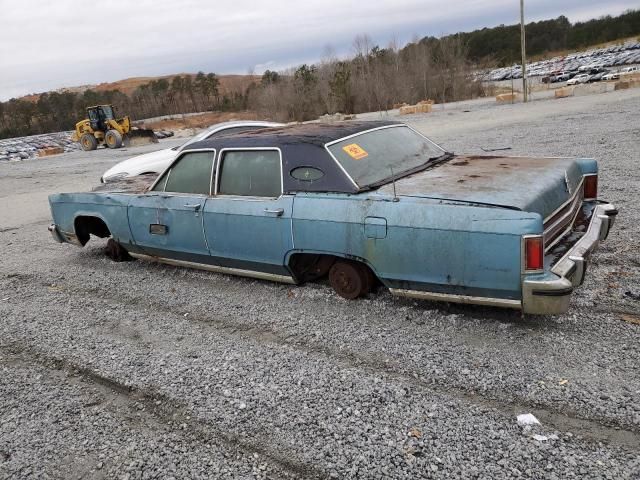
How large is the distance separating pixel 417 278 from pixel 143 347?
6.89ft

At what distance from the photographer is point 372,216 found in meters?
3.80

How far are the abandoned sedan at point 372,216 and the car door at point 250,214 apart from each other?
1 cm

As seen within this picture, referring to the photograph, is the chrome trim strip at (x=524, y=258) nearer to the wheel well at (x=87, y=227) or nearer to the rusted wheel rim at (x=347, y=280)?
the rusted wheel rim at (x=347, y=280)

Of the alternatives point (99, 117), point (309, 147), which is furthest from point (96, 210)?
point (99, 117)

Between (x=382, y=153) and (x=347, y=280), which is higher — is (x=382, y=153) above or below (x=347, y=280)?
above

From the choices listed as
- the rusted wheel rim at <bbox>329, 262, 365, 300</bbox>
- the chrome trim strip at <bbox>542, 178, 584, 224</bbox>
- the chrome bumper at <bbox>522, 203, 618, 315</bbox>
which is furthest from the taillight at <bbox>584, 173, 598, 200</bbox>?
the rusted wheel rim at <bbox>329, 262, 365, 300</bbox>

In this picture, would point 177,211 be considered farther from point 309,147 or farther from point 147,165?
point 147,165

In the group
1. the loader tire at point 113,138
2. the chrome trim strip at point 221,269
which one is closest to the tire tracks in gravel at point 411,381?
the chrome trim strip at point 221,269

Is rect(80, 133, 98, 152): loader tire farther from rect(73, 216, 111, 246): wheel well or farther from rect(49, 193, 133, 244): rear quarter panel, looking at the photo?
rect(73, 216, 111, 246): wheel well

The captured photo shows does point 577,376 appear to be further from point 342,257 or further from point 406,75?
point 406,75

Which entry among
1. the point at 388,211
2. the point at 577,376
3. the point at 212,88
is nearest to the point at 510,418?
the point at 577,376

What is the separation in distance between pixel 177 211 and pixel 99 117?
85.0ft

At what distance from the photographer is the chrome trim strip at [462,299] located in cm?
339

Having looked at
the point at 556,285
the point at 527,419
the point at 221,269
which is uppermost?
the point at 556,285
